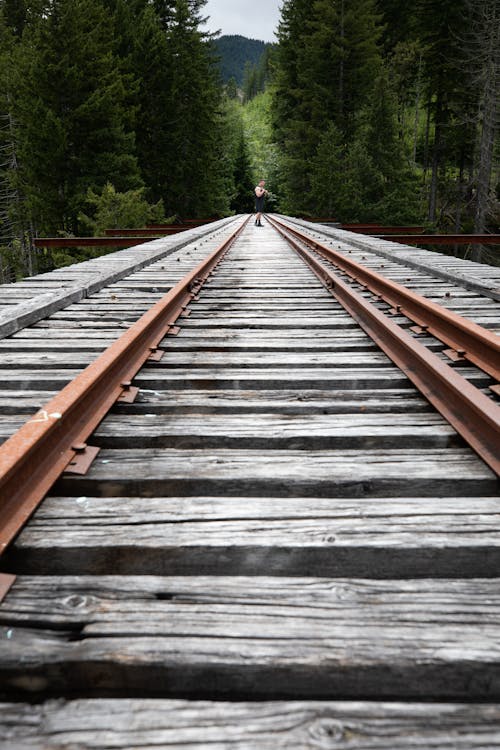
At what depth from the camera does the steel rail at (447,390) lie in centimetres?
202

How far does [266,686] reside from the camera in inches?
43.8

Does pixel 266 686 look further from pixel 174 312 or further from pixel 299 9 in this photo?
pixel 299 9

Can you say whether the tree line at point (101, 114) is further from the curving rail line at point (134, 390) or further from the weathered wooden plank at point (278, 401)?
the weathered wooden plank at point (278, 401)

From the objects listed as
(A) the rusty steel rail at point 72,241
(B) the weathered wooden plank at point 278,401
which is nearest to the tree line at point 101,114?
(A) the rusty steel rail at point 72,241

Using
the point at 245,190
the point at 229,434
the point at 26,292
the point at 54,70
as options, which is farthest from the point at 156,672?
the point at 245,190

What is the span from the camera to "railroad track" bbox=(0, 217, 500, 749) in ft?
3.44

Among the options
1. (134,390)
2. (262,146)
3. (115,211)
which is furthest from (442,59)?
(262,146)

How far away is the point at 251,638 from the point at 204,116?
140ft

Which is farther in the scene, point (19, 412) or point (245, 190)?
point (245, 190)

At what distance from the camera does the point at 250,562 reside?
4.80ft

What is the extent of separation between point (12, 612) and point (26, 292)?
4447 millimetres

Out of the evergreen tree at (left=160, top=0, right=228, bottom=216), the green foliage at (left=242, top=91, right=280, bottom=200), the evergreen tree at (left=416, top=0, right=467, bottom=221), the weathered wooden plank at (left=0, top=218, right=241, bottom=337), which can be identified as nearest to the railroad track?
the weathered wooden plank at (left=0, top=218, right=241, bottom=337)

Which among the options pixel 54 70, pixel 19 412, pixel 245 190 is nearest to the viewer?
pixel 19 412

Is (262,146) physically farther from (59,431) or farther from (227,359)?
(59,431)
